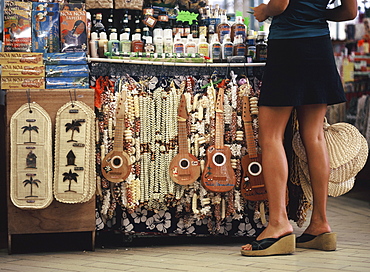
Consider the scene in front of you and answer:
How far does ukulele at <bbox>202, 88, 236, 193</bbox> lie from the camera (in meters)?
3.45

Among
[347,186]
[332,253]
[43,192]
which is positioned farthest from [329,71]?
[43,192]

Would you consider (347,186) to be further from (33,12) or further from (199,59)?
(33,12)

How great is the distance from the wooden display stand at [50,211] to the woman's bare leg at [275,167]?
86 centimetres

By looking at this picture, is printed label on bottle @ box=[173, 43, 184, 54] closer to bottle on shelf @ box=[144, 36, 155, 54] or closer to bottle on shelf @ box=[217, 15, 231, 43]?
bottle on shelf @ box=[144, 36, 155, 54]

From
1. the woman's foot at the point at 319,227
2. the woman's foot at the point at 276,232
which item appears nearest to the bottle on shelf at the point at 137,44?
the woman's foot at the point at 276,232

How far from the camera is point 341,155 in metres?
3.47

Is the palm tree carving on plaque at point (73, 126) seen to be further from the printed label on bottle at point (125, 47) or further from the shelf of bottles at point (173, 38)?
the printed label on bottle at point (125, 47)

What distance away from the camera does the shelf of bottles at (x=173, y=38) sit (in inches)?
140

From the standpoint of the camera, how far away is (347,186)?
11.6 feet

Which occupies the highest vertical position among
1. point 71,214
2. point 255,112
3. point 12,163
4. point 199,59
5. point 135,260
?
point 199,59

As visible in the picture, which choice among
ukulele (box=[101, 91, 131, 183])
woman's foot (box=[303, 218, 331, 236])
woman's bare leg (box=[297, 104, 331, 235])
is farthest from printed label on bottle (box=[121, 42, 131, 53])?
woman's foot (box=[303, 218, 331, 236])

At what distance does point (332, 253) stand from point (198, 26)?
1.55m

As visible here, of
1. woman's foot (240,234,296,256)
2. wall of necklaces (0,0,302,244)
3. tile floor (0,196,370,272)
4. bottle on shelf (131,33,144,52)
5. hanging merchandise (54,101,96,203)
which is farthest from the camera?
bottle on shelf (131,33,144,52)

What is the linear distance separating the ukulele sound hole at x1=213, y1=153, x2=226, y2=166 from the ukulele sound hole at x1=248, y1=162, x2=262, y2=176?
153mm
